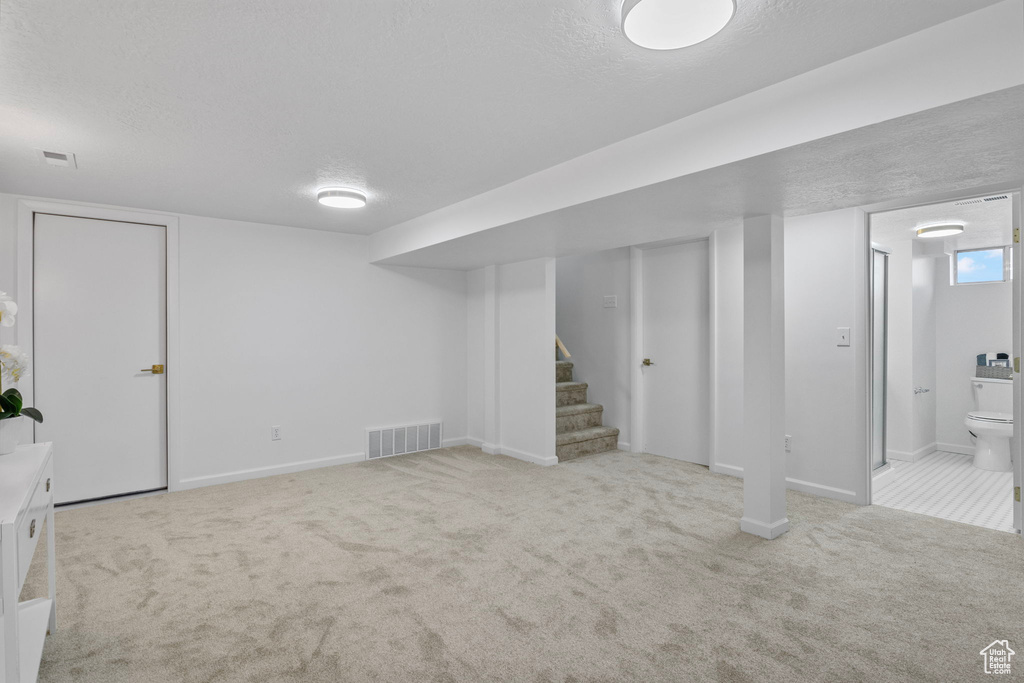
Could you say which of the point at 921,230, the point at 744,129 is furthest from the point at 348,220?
the point at 921,230

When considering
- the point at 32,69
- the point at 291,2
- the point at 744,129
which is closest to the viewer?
the point at 291,2

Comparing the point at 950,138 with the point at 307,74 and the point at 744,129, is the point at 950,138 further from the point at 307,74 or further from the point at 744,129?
the point at 307,74

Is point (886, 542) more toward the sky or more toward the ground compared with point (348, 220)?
more toward the ground

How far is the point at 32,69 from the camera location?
1922 millimetres

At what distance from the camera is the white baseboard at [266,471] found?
4.29 m

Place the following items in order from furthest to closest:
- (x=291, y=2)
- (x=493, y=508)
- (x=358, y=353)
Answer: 1. (x=358, y=353)
2. (x=493, y=508)
3. (x=291, y=2)

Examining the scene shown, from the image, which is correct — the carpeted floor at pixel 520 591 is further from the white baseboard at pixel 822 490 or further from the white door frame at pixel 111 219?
the white door frame at pixel 111 219

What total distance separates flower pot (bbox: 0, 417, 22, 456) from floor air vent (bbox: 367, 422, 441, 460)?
10.9 feet

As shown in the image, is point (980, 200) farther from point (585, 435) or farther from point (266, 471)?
point (266, 471)

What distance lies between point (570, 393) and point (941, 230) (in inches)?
145

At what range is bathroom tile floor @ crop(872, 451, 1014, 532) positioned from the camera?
3.55m

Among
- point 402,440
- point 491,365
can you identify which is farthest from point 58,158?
point 491,365

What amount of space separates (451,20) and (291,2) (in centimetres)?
48

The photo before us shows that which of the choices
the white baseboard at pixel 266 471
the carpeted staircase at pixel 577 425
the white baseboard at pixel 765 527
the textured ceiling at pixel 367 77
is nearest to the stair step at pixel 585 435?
the carpeted staircase at pixel 577 425
